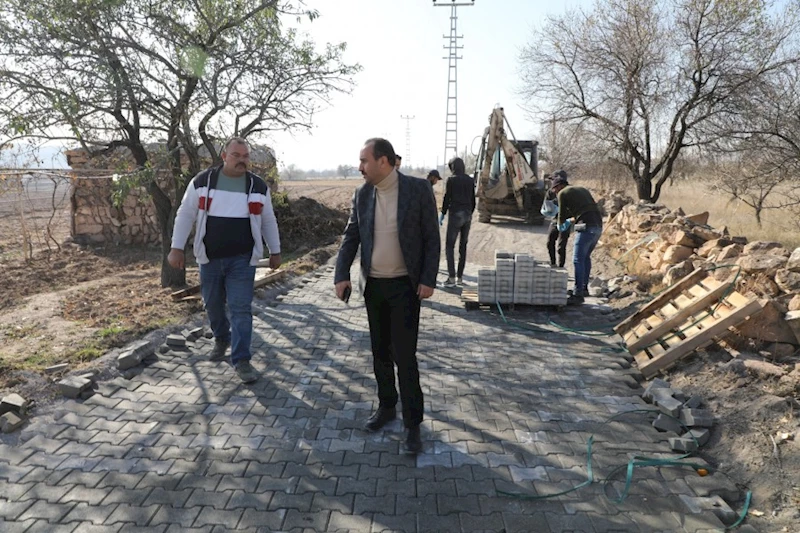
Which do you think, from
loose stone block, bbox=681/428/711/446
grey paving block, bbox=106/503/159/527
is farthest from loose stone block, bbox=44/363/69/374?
loose stone block, bbox=681/428/711/446

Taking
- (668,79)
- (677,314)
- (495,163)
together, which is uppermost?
(668,79)

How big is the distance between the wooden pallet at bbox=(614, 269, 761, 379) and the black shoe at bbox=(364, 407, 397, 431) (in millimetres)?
2371

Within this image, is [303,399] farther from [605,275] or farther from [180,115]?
[605,275]

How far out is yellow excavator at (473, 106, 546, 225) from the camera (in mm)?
14953

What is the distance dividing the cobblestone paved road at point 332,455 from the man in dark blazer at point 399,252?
0.48 meters

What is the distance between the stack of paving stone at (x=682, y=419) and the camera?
346 cm

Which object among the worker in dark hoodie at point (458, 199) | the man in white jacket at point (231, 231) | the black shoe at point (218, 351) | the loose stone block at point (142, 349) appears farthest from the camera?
the worker in dark hoodie at point (458, 199)

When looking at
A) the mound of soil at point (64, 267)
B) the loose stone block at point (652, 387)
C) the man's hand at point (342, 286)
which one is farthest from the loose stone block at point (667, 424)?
the mound of soil at point (64, 267)

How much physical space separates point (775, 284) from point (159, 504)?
5.47 metres

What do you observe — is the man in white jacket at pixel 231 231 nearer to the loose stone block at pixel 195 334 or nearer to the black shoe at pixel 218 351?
the black shoe at pixel 218 351

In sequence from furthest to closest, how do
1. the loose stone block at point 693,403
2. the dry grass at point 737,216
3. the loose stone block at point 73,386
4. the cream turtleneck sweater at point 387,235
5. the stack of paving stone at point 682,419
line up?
the dry grass at point 737,216, the loose stone block at point 73,386, the loose stone block at point 693,403, the stack of paving stone at point 682,419, the cream turtleneck sweater at point 387,235

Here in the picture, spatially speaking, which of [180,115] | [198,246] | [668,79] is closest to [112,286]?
[180,115]

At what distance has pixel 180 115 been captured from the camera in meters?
7.66

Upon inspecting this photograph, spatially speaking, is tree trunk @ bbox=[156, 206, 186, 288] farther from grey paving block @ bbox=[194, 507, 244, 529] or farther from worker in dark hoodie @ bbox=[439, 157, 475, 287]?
grey paving block @ bbox=[194, 507, 244, 529]
